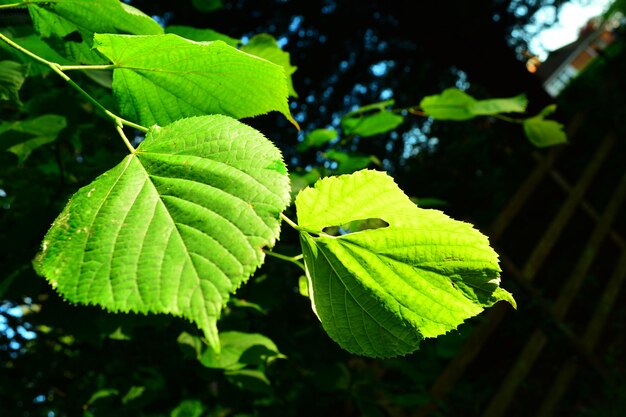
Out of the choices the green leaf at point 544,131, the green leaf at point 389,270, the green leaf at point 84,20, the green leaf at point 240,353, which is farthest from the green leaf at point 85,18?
the green leaf at point 544,131

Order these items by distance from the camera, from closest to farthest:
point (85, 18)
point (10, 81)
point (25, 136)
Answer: point (85, 18) < point (10, 81) < point (25, 136)

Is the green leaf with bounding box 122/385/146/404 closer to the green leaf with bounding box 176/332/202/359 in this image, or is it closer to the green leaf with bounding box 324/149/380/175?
the green leaf with bounding box 176/332/202/359

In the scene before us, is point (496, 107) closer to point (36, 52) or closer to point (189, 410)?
point (36, 52)

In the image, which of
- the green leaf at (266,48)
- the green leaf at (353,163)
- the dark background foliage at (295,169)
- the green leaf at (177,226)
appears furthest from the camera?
the green leaf at (353,163)

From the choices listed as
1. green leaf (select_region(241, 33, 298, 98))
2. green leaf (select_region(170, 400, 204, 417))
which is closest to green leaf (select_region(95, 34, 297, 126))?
green leaf (select_region(241, 33, 298, 98))

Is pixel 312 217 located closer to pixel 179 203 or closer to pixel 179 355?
pixel 179 203

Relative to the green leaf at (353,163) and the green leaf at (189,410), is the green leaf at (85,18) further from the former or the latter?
the green leaf at (189,410)

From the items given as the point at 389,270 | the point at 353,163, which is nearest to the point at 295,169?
the point at 353,163

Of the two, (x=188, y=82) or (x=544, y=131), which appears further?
(x=544, y=131)
